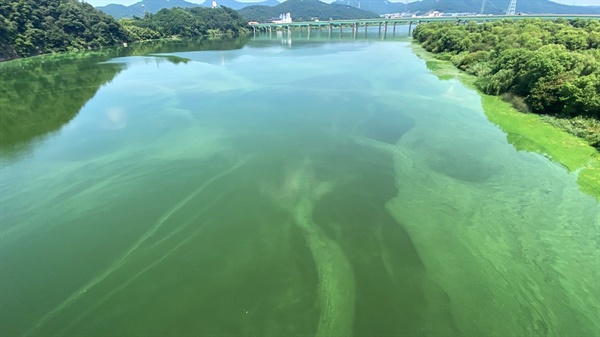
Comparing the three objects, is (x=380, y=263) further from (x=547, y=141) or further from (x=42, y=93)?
(x=42, y=93)

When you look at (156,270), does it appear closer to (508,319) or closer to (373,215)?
(373,215)

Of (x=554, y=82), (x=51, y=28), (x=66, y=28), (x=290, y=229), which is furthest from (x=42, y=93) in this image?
(x=66, y=28)

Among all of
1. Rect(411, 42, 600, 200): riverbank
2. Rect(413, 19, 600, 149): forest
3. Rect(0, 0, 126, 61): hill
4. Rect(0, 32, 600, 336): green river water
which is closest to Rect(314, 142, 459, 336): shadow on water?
Rect(0, 32, 600, 336): green river water

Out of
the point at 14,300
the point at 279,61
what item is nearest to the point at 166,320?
the point at 14,300

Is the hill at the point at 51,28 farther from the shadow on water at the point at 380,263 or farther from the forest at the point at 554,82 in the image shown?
the forest at the point at 554,82

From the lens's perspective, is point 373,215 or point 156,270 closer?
point 156,270

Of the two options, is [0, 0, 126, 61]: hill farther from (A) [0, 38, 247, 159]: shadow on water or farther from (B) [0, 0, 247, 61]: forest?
(A) [0, 38, 247, 159]: shadow on water

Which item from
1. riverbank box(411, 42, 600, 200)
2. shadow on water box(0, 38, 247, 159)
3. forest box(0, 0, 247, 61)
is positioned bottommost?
riverbank box(411, 42, 600, 200)
